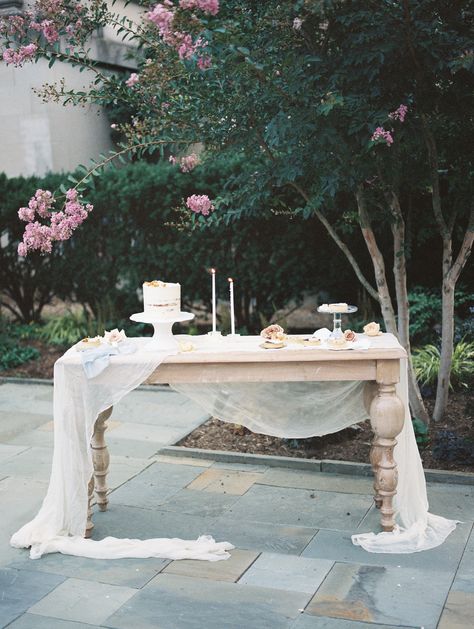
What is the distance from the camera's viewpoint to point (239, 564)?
432cm

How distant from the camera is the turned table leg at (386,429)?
4.55m

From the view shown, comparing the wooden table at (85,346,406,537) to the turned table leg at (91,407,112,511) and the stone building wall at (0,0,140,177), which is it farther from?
the stone building wall at (0,0,140,177)

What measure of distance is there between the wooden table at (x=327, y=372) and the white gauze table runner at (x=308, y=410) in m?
0.15

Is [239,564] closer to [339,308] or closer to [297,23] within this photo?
[339,308]

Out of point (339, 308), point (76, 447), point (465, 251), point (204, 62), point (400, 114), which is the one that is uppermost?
point (204, 62)

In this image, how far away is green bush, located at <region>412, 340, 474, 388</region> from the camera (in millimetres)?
7145

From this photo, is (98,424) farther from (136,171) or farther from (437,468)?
(136,171)

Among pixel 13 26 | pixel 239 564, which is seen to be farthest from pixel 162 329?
pixel 13 26

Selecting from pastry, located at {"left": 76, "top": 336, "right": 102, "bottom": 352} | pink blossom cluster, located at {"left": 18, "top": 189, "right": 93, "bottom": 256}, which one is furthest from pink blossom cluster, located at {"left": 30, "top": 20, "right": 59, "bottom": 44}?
pastry, located at {"left": 76, "top": 336, "right": 102, "bottom": 352}

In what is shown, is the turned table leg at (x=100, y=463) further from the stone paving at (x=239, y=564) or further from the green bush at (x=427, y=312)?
the green bush at (x=427, y=312)

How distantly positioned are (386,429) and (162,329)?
141 cm

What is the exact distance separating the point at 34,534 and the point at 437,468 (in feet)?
8.89

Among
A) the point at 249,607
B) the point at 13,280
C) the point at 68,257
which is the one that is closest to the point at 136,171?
the point at 68,257

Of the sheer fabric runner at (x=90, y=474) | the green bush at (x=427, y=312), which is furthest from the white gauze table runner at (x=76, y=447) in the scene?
the green bush at (x=427, y=312)
